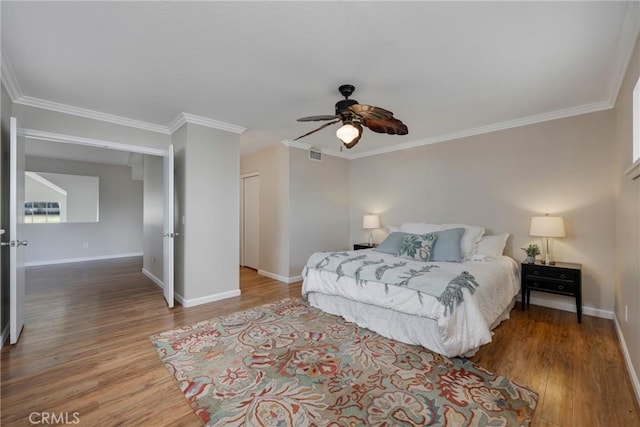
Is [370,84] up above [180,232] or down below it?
above

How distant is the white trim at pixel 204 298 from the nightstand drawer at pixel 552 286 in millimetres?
3808

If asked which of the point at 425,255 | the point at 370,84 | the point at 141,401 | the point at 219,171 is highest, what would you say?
the point at 370,84

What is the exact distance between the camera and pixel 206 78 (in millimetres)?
2568

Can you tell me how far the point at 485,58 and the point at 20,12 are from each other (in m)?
3.25

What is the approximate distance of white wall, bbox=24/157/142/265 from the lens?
20.5 ft

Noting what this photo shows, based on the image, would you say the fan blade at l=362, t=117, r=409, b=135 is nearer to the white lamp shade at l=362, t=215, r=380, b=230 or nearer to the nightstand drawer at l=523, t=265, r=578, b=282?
the nightstand drawer at l=523, t=265, r=578, b=282

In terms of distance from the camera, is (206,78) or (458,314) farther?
(206,78)

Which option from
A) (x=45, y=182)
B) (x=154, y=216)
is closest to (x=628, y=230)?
(x=154, y=216)

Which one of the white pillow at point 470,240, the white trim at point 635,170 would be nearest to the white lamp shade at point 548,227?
the white pillow at point 470,240

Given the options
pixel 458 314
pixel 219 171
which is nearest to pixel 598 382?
pixel 458 314

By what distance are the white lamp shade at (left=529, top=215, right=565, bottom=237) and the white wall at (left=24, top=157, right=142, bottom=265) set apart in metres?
8.75

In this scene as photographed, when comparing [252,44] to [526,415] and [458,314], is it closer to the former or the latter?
[458,314]

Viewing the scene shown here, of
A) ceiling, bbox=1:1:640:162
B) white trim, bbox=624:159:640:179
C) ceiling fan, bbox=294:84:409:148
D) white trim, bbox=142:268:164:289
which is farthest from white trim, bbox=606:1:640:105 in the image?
white trim, bbox=142:268:164:289

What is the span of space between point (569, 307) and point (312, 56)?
4084 mm
